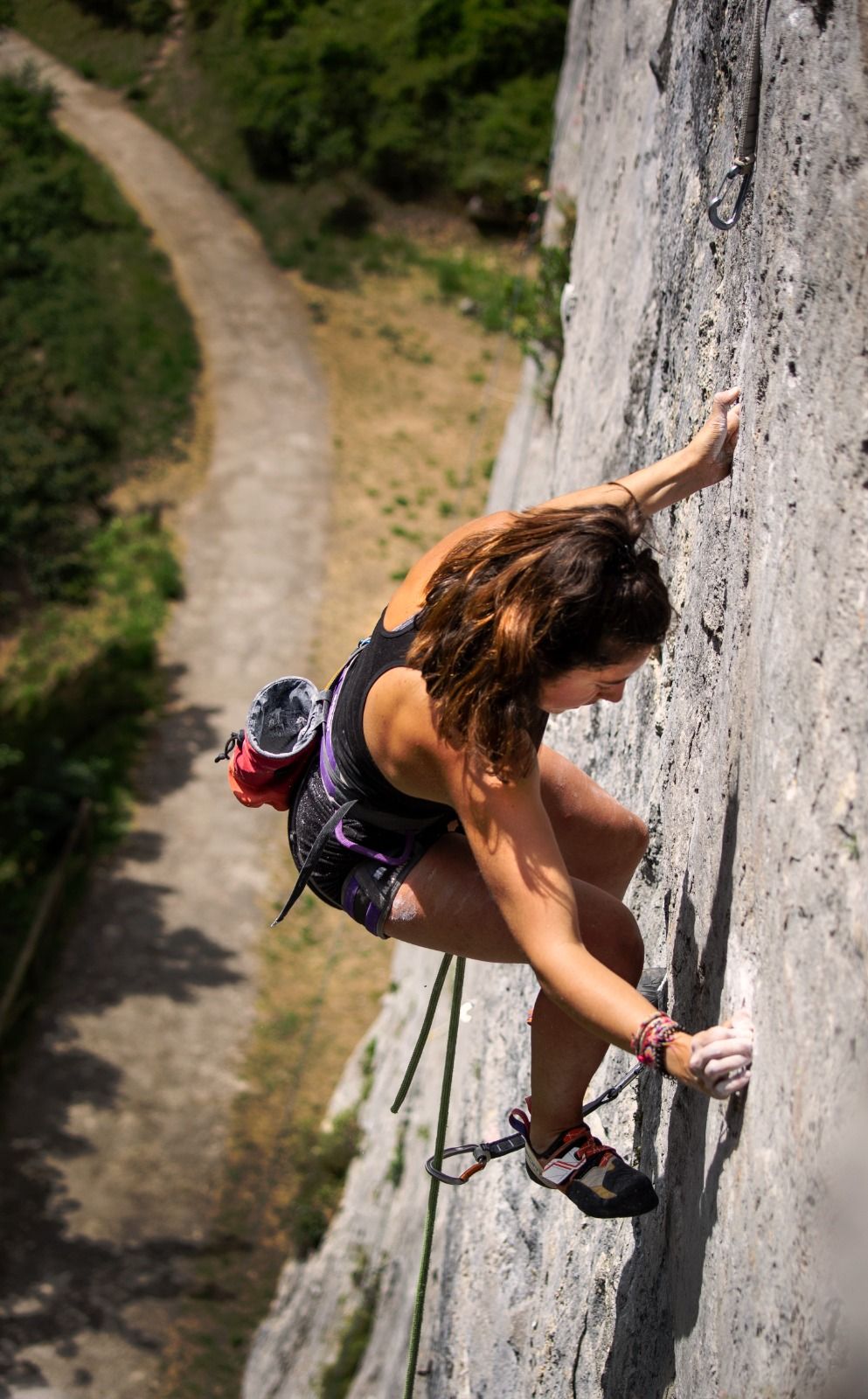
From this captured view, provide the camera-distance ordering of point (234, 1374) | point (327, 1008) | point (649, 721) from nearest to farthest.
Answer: point (649, 721) → point (234, 1374) → point (327, 1008)

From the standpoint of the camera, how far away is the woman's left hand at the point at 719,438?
2.85 metres

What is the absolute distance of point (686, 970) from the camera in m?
2.81

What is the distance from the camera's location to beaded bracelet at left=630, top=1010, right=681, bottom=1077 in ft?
7.07

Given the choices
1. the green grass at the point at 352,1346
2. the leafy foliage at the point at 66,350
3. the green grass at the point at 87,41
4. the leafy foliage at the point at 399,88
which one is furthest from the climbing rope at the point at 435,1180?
the leafy foliage at the point at 399,88

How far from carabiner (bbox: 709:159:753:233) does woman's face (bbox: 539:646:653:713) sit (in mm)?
1303

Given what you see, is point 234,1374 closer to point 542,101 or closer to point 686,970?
point 686,970

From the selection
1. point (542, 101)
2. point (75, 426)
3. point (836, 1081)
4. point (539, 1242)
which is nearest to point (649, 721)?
point (539, 1242)

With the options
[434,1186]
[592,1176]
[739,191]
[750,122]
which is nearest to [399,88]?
[739,191]

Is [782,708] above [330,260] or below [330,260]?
below

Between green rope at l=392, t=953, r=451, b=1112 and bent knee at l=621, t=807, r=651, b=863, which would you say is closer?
bent knee at l=621, t=807, r=651, b=863

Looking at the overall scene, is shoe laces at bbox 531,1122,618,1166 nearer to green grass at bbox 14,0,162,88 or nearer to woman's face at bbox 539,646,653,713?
woman's face at bbox 539,646,653,713

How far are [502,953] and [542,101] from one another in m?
21.5

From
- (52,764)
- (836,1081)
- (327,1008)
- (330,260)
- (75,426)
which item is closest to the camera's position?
(836,1081)

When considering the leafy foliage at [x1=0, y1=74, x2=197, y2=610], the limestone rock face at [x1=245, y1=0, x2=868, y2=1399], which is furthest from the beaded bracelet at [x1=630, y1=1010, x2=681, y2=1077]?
the leafy foliage at [x1=0, y1=74, x2=197, y2=610]
